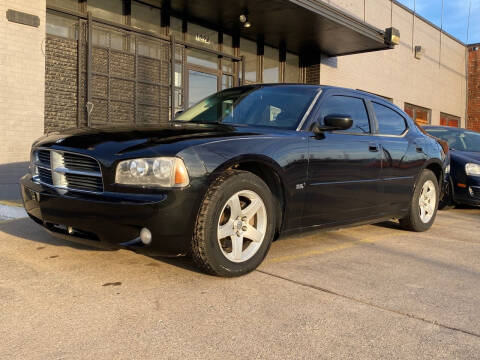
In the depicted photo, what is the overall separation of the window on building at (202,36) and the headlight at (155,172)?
27.7ft

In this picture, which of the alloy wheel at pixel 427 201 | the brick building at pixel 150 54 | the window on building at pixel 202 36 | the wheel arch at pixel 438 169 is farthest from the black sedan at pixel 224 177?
the window on building at pixel 202 36

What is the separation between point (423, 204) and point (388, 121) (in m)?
1.19

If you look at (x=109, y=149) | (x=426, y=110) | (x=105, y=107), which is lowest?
(x=109, y=149)

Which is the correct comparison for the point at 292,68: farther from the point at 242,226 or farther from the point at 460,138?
the point at 242,226

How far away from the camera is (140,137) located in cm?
320

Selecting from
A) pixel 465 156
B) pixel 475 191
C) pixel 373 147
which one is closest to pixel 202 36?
pixel 465 156

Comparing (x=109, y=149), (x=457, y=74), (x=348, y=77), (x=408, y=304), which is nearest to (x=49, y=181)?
(x=109, y=149)

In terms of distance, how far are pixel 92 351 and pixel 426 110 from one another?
2098cm

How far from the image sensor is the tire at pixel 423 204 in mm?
5270

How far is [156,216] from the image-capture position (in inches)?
112

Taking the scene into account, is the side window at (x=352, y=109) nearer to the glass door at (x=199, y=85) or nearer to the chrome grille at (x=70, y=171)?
the chrome grille at (x=70, y=171)

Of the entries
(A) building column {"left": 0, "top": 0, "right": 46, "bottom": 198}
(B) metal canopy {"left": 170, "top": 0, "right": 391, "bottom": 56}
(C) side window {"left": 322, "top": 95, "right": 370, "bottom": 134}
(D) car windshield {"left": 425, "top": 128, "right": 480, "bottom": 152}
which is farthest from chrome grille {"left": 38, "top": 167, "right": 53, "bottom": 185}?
(B) metal canopy {"left": 170, "top": 0, "right": 391, "bottom": 56}

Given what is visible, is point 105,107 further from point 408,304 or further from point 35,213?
point 408,304

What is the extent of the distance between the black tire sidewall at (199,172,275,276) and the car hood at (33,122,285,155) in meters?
0.34
